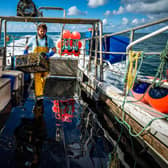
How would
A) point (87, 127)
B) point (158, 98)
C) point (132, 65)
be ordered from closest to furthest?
point (158, 98)
point (132, 65)
point (87, 127)

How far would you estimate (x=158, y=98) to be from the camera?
2588 millimetres

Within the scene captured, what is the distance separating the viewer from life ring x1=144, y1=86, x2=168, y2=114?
8.04ft

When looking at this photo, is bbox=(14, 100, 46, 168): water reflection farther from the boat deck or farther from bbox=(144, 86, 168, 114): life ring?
bbox=(144, 86, 168, 114): life ring

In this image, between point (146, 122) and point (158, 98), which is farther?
point (158, 98)

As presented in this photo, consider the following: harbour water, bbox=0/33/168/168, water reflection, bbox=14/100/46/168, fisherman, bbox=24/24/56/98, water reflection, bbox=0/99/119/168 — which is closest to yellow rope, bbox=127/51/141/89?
harbour water, bbox=0/33/168/168

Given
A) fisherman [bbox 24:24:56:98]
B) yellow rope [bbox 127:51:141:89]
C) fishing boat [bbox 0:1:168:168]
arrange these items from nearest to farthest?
fishing boat [bbox 0:1:168:168]
yellow rope [bbox 127:51:141:89]
fisherman [bbox 24:24:56:98]

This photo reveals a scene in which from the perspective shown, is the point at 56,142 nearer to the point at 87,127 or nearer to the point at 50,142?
the point at 50,142

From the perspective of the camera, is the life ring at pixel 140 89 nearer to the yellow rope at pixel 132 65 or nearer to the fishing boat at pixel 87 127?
the fishing boat at pixel 87 127

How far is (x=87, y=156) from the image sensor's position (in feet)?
6.87

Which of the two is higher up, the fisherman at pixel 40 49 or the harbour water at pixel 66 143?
the fisherman at pixel 40 49

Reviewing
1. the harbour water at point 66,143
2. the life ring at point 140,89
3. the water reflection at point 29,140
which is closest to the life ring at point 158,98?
the life ring at point 140,89

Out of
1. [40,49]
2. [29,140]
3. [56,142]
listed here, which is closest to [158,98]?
[56,142]

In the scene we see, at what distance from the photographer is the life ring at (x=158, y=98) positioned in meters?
2.45

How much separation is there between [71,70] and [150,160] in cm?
566
